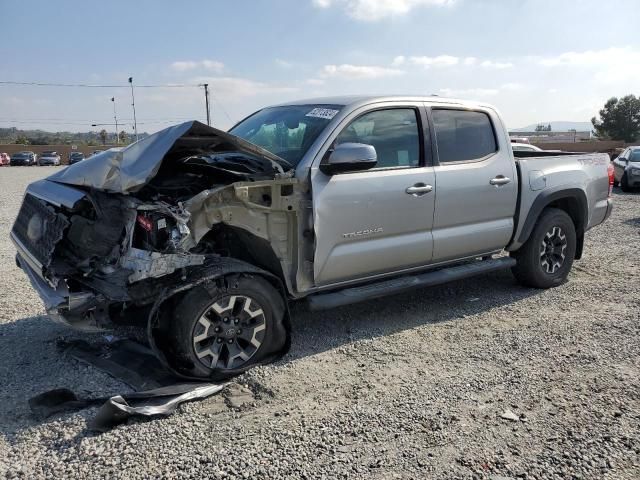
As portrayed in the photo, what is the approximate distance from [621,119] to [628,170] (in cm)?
4590

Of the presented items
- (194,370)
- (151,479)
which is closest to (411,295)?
(194,370)

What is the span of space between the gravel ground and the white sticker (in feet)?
6.16

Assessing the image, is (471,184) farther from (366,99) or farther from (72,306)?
(72,306)

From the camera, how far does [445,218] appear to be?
5.05 meters

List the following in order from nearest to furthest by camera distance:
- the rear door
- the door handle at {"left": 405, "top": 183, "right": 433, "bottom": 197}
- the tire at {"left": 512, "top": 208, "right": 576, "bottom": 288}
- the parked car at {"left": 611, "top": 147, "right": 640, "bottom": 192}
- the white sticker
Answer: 1. the white sticker
2. the door handle at {"left": 405, "top": 183, "right": 433, "bottom": 197}
3. the rear door
4. the tire at {"left": 512, "top": 208, "right": 576, "bottom": 288}
5. the parked car at {"left": 611, "top": 147, "right": 640, "bottom": 192}

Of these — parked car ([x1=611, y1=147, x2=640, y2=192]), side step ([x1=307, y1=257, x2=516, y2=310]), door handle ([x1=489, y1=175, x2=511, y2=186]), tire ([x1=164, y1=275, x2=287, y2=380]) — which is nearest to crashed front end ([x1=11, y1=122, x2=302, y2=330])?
tire ([x1=164, y1=275, x2=287, y2=380])

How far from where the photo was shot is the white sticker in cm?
455

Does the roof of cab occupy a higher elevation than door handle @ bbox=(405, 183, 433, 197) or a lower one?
higher

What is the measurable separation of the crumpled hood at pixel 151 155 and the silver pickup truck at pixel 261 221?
0.04 feet

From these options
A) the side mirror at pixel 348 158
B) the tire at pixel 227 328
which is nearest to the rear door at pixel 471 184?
the side mirror at pixel 348 158

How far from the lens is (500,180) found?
543cm

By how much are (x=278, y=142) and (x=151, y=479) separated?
2.90 metres

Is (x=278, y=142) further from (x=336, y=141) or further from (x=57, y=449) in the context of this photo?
(x=57, y=449)

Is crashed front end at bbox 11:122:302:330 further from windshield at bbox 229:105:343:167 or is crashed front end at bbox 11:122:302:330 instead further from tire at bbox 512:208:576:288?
tire at bbox 512:208:576:288
